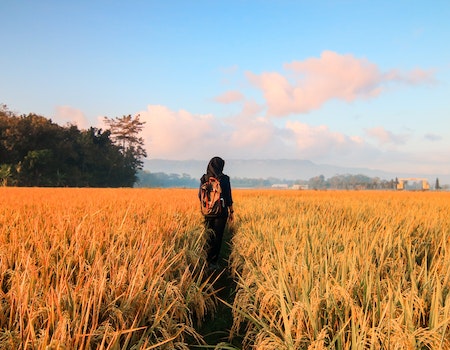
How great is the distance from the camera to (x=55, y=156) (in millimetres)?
42719

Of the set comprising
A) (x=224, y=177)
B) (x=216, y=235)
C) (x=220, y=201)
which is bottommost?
(x=216, y=235)

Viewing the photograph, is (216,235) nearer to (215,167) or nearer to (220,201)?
(220,201)

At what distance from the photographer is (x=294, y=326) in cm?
225

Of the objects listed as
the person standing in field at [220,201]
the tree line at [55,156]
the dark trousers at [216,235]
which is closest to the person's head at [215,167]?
the person standing in field at [220,201]

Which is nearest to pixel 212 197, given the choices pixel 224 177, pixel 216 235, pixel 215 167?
pixel 224 177

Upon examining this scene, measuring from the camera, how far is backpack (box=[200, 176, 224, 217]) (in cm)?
604

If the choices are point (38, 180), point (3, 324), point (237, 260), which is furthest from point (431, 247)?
point (38, 180)

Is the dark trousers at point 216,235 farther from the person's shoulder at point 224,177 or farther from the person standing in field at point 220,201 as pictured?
the person's shoulder at point 224,177

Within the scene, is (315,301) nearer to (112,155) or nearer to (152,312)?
(152,312)

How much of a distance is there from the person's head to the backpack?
10 cm

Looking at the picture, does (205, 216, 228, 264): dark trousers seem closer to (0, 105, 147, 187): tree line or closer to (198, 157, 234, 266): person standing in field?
(198, 157, 234, 266): person standing in field

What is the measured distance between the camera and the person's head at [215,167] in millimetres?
5984

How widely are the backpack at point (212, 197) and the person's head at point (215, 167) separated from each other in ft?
0.32

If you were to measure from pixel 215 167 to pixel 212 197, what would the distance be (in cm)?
55
